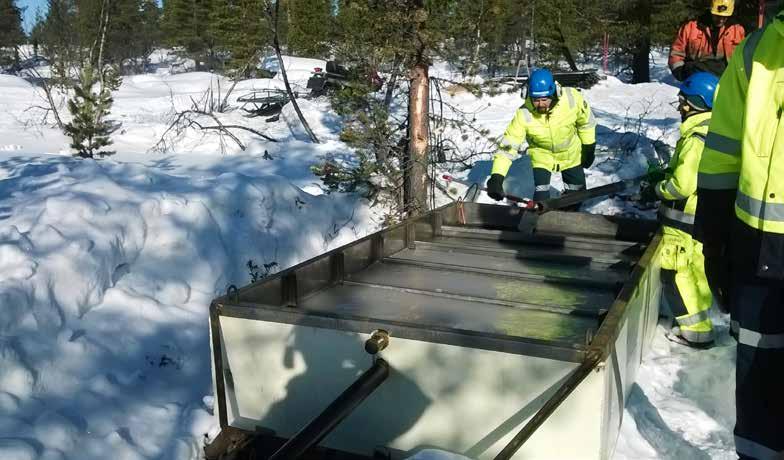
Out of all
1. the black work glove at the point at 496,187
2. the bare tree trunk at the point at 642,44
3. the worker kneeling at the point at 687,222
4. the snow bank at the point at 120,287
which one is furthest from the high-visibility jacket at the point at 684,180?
the bare tree trunk at the point at 642,44

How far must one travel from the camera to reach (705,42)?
265 inches

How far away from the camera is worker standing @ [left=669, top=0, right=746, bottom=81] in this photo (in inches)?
255

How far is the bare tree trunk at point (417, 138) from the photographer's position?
6434mm

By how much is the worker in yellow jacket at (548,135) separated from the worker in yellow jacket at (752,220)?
11.6ft

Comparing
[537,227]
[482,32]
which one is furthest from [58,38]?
[537,227]

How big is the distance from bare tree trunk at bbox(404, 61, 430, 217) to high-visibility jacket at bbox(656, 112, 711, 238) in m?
2.55

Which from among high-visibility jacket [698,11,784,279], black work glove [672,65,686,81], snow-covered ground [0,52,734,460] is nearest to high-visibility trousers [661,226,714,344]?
snow-covered ground [0,52,734,460]

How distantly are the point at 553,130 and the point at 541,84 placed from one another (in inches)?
21.3

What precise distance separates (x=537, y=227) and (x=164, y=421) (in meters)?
3.34

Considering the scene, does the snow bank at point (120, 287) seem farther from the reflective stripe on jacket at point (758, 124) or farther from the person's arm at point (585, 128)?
the person's arm at point (585, 128)

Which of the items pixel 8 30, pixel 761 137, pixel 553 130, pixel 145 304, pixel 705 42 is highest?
pixel 8 30

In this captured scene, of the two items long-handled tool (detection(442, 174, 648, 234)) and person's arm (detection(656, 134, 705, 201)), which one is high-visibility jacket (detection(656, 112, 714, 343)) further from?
long-handled tool (detection(442, 174, 648, 234))

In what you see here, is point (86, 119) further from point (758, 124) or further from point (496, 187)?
point (758, 124)

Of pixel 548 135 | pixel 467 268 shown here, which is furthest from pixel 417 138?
pixel 467 268
